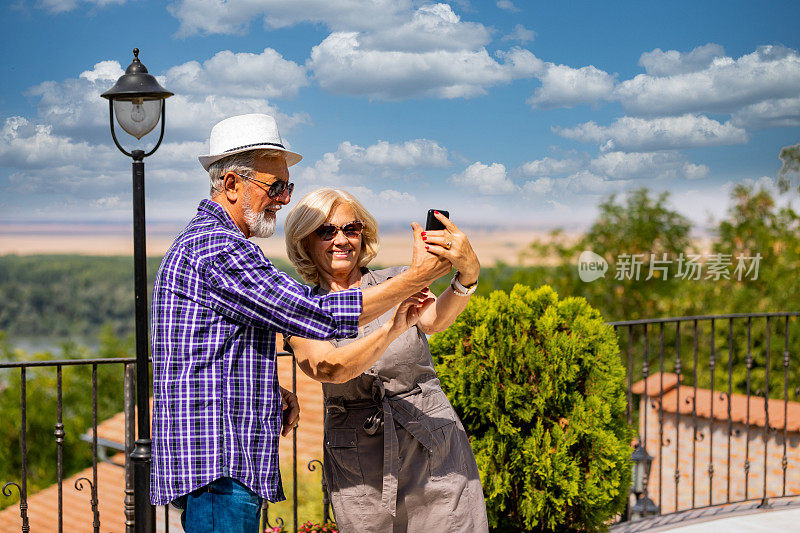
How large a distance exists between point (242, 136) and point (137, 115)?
1.37m

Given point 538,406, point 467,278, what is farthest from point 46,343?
point 467,278

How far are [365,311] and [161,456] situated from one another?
0.53 meters

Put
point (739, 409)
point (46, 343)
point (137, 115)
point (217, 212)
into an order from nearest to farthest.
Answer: point (217, 212) < point (137, 115) < point (739, 409) < point (46, 343)

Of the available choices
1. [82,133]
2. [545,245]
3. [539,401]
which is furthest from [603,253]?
[82,133]

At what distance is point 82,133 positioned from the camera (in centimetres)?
3119

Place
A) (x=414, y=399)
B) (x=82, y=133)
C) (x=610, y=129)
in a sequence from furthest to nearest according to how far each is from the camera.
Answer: (x=82, y=133), (x=610, y=129), (x=414, y=399)

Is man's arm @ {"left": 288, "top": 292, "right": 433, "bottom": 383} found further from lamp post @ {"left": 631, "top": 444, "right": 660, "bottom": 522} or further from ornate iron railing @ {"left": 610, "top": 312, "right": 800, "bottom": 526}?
ornate iron railing @ {"left": 610, "top": 312, "right": 800, "bottom": 526}

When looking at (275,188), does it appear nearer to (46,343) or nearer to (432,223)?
(432,223)

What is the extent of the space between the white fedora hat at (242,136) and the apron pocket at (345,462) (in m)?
0.80

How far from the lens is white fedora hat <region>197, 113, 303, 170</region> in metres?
1.76

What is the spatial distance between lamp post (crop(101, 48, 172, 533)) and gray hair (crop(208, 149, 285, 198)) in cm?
108

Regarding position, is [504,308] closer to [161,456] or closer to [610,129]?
[161,456]

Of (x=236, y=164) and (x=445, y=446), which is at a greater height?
(x=236, y=164)

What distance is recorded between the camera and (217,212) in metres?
1.72
